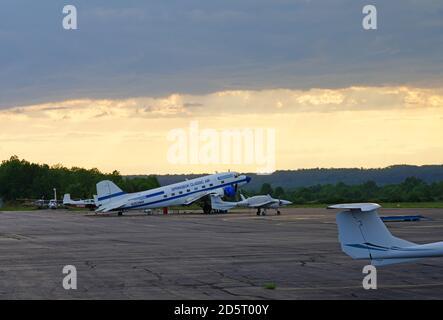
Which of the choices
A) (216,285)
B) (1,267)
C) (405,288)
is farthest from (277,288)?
(1,267)

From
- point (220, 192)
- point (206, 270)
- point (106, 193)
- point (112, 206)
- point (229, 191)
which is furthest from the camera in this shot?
point (229, 191)

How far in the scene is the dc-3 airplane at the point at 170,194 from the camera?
8350 cm

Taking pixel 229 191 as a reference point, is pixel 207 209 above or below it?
below

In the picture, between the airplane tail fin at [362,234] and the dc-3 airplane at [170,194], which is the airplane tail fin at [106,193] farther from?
the airplane tail fin at [362,234]

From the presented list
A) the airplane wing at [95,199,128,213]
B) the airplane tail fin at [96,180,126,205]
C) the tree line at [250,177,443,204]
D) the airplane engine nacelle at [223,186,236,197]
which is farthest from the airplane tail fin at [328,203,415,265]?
the tree line at [250,177,443,204]

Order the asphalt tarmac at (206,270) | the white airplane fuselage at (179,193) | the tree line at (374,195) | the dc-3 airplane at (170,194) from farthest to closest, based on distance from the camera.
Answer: the tree line at (374,195), the white airplane fuselage at (179,193), the dc-3 airplane at (170,194), the asphalt tarmac at (206,270)

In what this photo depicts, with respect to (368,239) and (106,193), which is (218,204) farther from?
(368,239)

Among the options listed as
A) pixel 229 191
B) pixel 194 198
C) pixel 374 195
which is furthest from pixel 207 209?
pixel 374 195

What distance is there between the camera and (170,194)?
84.9 meters

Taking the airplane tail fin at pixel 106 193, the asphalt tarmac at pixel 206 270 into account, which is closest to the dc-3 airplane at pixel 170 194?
the airplane tail fin at pixel 106 193

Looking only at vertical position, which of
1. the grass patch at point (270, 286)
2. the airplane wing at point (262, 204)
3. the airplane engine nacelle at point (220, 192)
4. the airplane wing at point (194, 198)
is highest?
the airplane engine nacelle at point (220, 192)

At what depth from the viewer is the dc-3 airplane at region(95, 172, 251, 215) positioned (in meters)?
83.5
